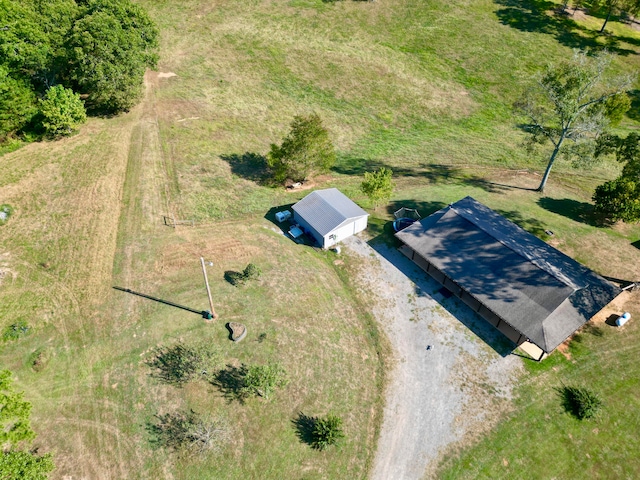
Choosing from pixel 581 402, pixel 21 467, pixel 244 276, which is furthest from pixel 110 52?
pixel 581 402

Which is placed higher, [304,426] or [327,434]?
[327,434]

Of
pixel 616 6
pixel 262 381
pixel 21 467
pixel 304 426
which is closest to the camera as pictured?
pixel 21 467

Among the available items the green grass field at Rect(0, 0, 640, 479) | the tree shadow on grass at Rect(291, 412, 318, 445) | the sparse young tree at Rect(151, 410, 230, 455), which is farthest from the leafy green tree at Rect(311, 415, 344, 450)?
the sparse young tree at Rect(151, 410, 230, 455)

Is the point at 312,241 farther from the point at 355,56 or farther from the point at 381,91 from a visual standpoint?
the point at 355,56

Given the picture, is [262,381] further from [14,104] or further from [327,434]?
[14,104]

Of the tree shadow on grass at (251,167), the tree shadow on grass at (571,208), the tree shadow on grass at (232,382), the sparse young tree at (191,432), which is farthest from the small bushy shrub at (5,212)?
the tree shadow on grass at (571,208)

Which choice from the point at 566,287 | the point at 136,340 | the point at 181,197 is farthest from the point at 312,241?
the point at 566,287

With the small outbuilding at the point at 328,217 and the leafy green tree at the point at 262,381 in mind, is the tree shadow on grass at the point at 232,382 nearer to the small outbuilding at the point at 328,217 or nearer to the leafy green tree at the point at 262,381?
the leafy green tree at the point at 262,381
